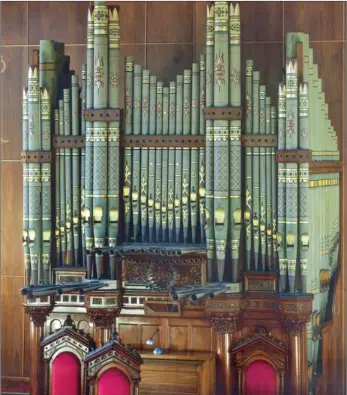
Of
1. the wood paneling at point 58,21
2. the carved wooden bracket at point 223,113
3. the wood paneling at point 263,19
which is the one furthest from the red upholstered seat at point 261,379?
the wood paneling at point 58,21

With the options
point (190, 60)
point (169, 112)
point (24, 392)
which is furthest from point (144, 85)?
point (24, 392)

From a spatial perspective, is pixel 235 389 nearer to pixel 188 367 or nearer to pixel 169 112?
pixel 188 367

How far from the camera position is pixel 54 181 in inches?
499

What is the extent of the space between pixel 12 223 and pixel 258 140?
3531 mm

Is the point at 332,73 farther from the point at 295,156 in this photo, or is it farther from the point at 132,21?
the point at 132,21

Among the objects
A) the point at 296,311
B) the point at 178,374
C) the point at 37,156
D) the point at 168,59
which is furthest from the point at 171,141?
the point at 178,374

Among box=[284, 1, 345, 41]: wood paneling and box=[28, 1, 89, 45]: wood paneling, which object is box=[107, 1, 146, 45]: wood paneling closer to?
box=[28, 1, 89, 45]: wood paneling

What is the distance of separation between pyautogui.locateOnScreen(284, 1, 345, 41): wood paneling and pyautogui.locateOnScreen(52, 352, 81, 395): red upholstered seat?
4.49 m

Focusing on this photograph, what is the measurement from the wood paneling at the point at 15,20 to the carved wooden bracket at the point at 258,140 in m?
3.31

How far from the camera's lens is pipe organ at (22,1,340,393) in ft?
39.7

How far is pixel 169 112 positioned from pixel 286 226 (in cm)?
177

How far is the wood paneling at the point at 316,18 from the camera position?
43.1 ft

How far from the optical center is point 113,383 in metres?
11.9

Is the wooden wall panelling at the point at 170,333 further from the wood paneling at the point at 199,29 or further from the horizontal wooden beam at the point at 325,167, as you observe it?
the wood paneling at the point at 199,29
